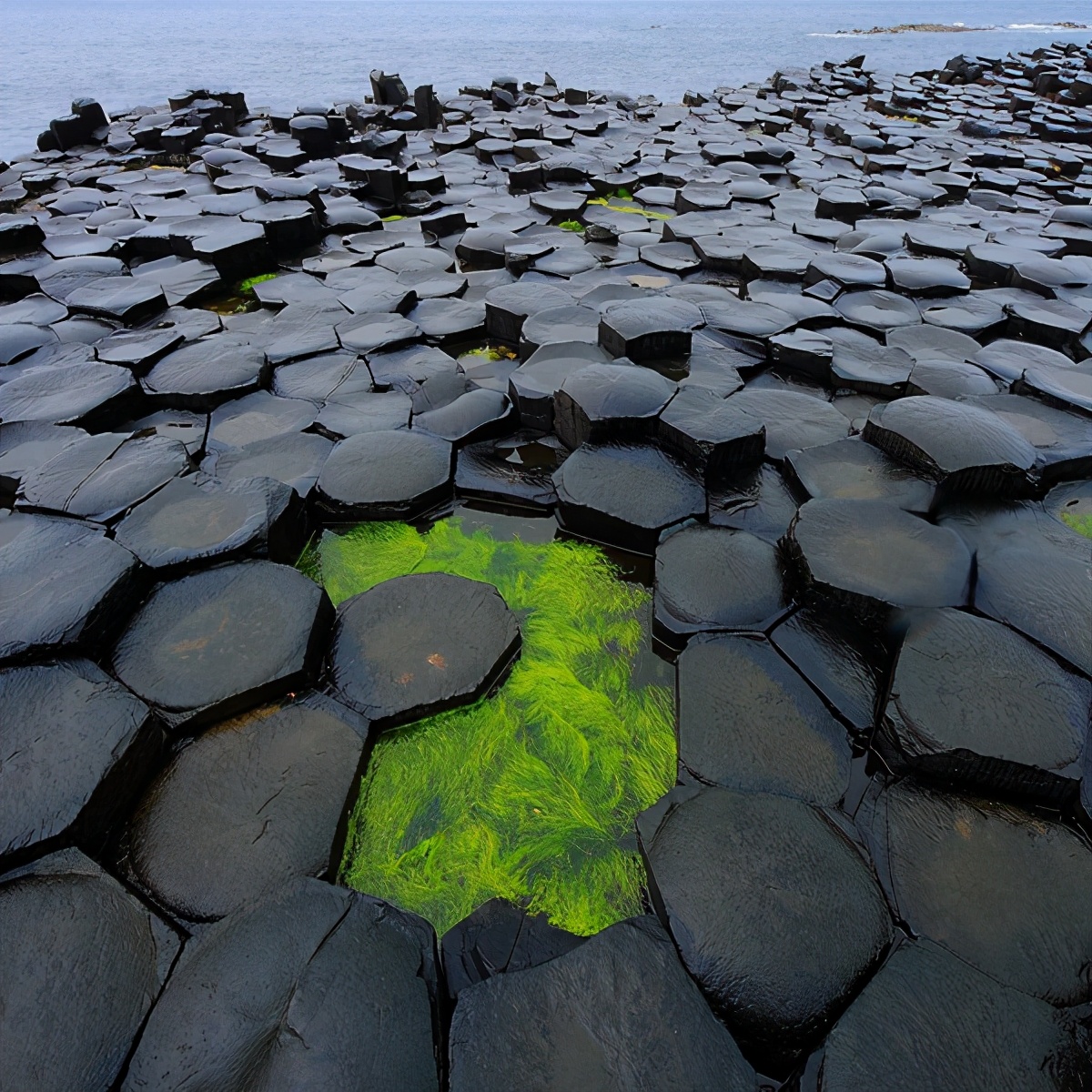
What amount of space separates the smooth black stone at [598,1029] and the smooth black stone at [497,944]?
0.32ft

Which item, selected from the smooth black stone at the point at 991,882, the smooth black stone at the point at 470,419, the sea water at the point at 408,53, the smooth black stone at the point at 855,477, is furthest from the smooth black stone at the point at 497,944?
the sea water at the point at 408,53

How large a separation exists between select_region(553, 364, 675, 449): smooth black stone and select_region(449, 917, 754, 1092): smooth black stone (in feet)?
6.12

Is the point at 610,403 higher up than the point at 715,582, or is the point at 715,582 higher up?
the point at 610,403

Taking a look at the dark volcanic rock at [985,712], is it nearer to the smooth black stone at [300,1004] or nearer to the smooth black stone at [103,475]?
the smooth black stone at [300,1004]

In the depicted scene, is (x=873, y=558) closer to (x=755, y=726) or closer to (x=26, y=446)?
(x=755, y=726)

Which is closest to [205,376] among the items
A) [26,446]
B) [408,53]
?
[26,446]

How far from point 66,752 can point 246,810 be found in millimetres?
458

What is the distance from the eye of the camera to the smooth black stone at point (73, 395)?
2.95m

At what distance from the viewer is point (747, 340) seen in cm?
353

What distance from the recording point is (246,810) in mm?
1565

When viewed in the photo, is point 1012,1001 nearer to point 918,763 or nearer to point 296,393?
point 918,763

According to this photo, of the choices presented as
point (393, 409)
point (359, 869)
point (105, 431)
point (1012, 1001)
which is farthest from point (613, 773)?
point (105, 431)

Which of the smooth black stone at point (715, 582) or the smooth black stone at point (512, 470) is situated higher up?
the smooth black stone at point (715, 582)

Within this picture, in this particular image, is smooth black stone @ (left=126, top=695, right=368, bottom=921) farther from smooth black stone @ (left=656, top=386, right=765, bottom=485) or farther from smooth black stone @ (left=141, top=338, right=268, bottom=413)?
smooth black stone @ (left=141, top=338, right=268, bottom=413)
